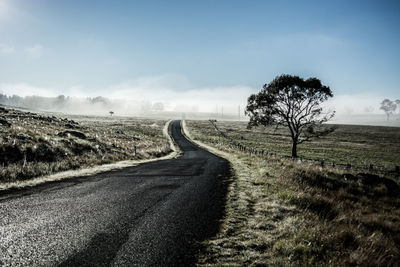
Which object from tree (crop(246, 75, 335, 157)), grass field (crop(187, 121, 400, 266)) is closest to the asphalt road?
grass field (crop(187, 121, 400, 266))

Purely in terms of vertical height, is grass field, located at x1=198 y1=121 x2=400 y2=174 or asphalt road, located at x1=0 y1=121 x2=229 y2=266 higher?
asphalt road, located at x1=0 y1=121 x2=229 y2=266

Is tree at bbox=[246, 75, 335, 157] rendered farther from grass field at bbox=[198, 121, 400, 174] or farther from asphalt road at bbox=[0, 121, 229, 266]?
asphalt road at bbox=[0, 121, 229, 266]

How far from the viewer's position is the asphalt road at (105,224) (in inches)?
172

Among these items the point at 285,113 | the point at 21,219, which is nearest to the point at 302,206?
the point at 21,219

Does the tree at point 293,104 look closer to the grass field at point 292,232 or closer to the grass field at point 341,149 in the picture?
the grass field at point 341,149

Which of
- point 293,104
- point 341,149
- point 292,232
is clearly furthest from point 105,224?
point 341,149

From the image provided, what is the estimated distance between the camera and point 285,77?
32688 millimetres

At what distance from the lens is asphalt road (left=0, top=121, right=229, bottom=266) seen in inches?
172

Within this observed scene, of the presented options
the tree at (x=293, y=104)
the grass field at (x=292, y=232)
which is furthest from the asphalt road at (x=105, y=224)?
the tree at (x=293, y=104)

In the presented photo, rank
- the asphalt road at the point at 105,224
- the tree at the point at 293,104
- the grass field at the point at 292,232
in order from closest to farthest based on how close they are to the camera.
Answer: the asphalt road at the point at 105,224
the grass field at the point at 292,232
the tree at the point at 293,104

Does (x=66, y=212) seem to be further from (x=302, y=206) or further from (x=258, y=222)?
(x=302, y=206)

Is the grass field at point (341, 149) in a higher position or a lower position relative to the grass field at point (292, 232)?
lower

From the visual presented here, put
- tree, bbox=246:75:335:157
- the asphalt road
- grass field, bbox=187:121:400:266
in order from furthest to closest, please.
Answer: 1. tree, bbox=246:75:335:157
2. grass field, bbox=187:121:400:266
3. the asphalt road

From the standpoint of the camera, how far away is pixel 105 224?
19.2 ft
